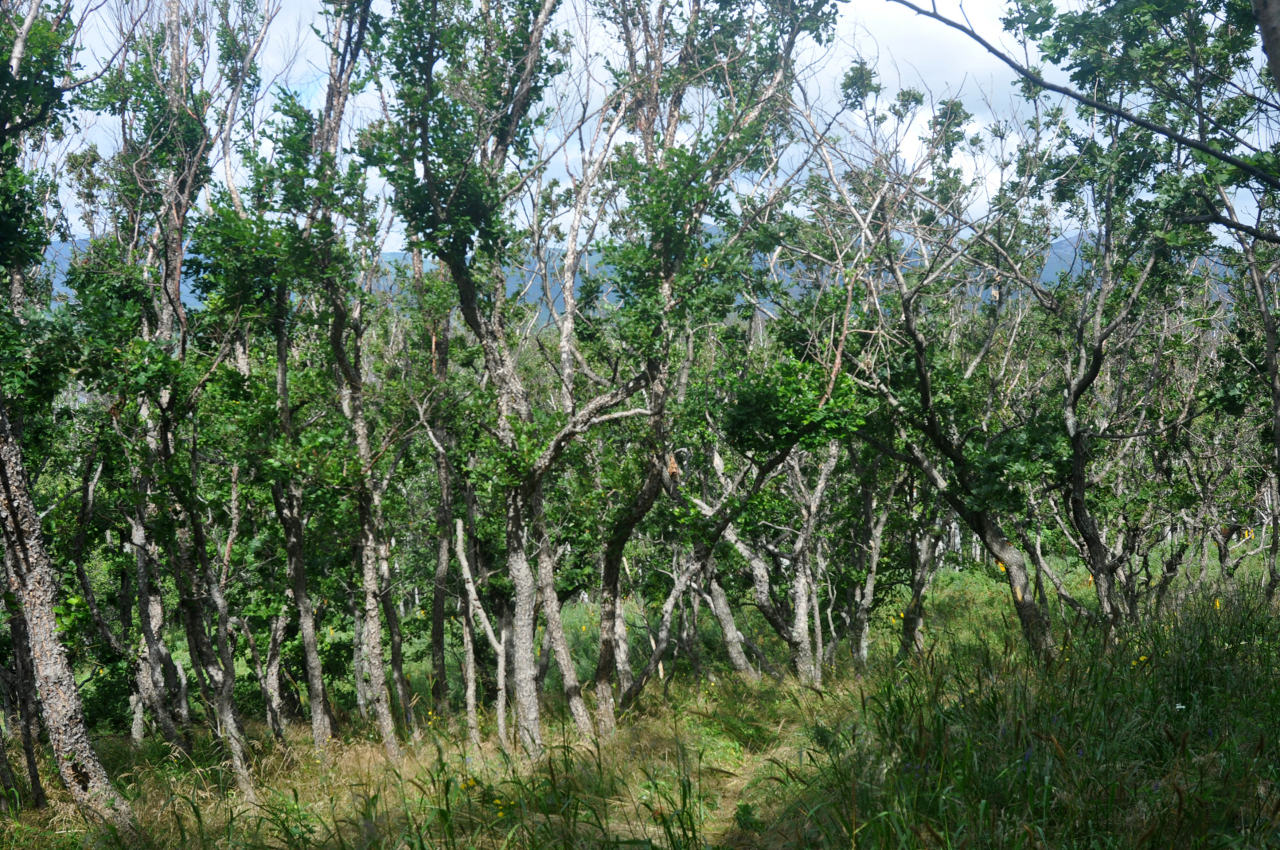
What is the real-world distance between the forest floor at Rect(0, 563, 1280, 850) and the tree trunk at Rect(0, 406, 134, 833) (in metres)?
1.10

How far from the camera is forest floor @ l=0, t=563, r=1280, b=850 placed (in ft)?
11.8

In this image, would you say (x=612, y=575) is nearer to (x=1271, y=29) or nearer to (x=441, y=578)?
(x=441, y=578)

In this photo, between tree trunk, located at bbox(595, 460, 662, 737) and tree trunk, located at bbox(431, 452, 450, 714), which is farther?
tree trunk, located at bbox(431, 452, 450, 714)

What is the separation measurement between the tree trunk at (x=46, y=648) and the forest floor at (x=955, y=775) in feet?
3.61

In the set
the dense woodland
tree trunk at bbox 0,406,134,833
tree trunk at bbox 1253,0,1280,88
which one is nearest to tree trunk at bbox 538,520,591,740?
the dense woodland

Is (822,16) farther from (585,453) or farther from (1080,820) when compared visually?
(1080,820)

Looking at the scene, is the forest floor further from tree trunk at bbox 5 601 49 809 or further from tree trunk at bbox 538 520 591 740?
tree trunk at bbox 538 520 591 740

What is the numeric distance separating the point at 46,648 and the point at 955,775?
25.1 feet

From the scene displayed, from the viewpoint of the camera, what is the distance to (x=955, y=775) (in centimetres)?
393

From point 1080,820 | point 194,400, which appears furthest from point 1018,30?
point 194,400

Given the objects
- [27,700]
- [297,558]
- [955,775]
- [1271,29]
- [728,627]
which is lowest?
[728,627]

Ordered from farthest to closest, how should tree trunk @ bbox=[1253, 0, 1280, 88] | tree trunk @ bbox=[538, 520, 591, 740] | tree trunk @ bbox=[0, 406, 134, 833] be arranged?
1. tree trunk @ bbox=[538, 520, 591, 740]
2. tree trunk @ bbox=[0, 406, 134, 833]
3. tree trunk @ bbox=[1253, 0, 1280, 88]

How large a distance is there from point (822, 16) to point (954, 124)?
2.29 m

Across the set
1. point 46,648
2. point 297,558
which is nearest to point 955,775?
point 46,648
